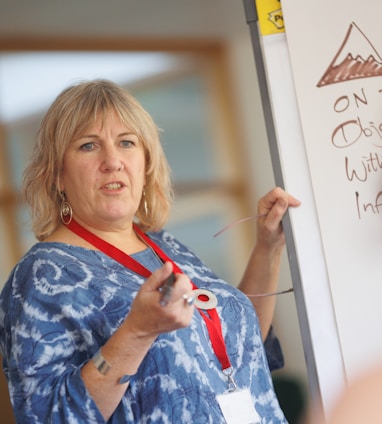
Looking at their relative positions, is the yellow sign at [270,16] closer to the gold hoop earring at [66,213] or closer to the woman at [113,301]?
the woman at [113,301]

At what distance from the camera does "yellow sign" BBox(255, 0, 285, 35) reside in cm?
189

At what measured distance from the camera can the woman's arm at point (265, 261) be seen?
1.98 m

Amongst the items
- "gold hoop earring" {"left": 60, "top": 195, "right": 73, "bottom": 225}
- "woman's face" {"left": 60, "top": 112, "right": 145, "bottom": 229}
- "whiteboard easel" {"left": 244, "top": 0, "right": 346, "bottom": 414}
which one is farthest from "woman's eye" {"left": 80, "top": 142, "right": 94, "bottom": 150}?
"whiteboard easel" {"left": 244, "top": 0, "right": 346, "bottom": 414}

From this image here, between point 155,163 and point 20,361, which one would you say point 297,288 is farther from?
point 20,361

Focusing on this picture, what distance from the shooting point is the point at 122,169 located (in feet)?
6.08

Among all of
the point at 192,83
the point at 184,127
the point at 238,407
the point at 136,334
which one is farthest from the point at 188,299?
the point at 192,83

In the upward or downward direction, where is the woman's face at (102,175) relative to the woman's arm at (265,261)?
upward

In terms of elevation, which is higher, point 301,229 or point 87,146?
point 87,146

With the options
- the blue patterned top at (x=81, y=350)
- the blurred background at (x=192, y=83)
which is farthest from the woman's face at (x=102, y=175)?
the blurred background at (x=192, y=83)

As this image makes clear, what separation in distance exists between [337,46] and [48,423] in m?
1.10

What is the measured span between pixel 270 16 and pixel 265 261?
644 mm

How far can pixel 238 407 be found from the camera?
171 cm

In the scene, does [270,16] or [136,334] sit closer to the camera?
[136,334]

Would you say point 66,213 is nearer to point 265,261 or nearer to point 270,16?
point 265,261
